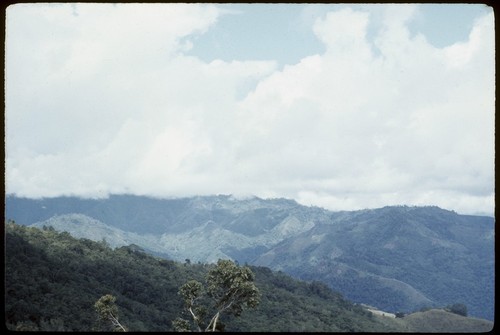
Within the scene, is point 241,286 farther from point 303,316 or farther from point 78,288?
point 303,316

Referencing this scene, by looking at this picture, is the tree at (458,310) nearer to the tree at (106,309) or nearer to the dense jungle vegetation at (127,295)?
the dense jungle vegetation at (127,295)

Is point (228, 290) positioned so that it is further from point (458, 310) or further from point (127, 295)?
point (458, 310)

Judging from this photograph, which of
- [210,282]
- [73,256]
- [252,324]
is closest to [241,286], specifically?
[210,282]

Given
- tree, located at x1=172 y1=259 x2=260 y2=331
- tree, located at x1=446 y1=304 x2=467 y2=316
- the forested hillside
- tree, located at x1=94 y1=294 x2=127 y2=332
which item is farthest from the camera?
tree, located at x1=446 y1=304 x2=467 y2=316

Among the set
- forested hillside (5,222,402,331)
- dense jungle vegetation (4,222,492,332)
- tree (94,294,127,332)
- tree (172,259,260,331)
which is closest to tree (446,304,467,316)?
dense jungle vegetation (4,222,492,332)

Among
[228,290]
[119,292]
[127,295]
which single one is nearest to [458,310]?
[127,295]

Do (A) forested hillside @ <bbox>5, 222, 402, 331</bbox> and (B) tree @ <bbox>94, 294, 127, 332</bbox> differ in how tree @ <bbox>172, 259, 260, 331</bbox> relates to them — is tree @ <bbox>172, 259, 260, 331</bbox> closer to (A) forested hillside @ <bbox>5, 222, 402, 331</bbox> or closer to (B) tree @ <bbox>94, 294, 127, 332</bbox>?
(B) tree @ <bbox>94, 294, 127, 332</bbox>

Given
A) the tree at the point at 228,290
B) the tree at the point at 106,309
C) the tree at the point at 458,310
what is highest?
the tree at the point at 458,310

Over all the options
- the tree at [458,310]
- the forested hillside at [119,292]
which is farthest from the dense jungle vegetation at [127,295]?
the tree at [458,310]
